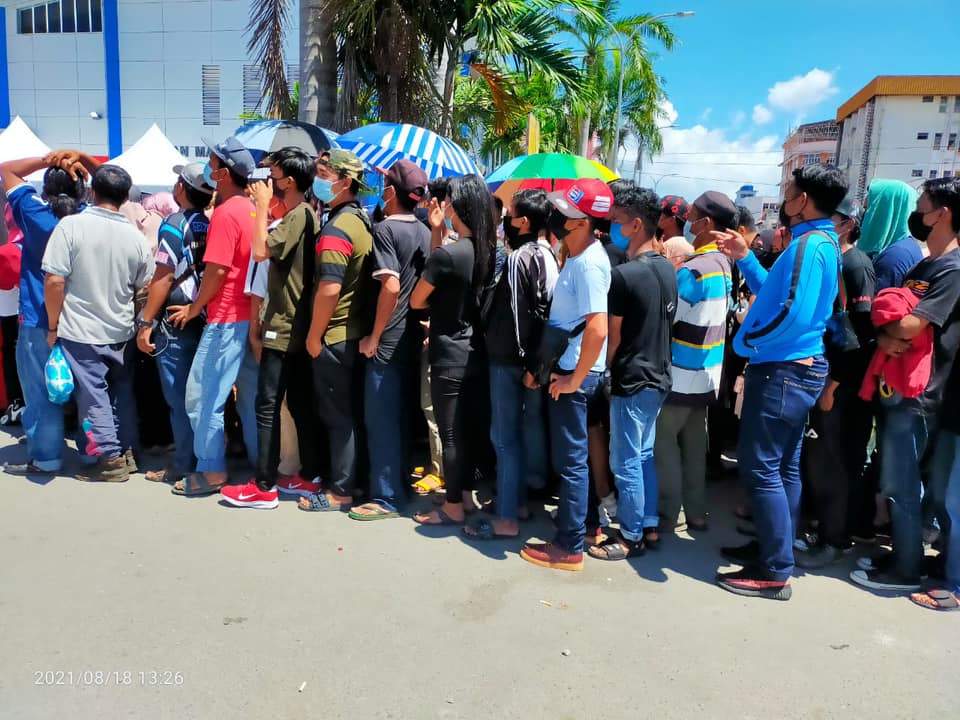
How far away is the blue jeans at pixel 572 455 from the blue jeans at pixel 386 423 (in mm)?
1031

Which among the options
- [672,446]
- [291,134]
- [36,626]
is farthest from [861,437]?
[291,134]

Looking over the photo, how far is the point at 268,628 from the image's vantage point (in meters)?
3.00

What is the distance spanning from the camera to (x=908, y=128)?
213 ft

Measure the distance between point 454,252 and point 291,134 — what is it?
3979 millimetres

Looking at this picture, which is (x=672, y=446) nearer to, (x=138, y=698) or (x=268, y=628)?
(x=268, y=628)

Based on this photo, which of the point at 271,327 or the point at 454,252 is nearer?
the point at 454,252

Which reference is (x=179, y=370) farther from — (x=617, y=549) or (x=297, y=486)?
(x=617, y=549)

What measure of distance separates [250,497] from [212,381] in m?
0.77

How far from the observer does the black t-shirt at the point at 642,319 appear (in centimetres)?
359

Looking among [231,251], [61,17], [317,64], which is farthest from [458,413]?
[61,17]

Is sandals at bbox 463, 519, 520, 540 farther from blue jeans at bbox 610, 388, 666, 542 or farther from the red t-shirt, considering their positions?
the red t-shirt

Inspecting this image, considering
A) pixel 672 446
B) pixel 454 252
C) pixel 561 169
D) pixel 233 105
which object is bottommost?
pixel 672 446

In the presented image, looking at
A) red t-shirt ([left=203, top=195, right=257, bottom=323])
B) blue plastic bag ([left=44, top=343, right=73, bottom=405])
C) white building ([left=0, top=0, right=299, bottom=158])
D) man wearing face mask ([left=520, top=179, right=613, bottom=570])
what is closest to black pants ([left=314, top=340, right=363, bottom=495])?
red t-shirt ([left=203, top=195, right=257, bottom=323])

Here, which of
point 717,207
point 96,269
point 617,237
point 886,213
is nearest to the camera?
point 717,207
